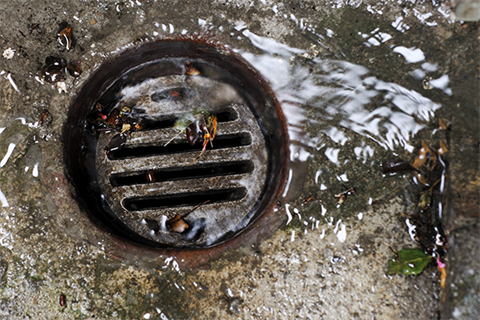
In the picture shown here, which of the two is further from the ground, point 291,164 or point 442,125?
point 442,125

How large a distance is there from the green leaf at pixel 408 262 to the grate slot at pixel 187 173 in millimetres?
899

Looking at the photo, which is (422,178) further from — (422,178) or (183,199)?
(183,199)

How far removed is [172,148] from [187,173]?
7.1 inches

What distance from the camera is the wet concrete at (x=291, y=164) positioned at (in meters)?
1.53

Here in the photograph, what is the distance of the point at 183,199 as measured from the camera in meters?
1.80

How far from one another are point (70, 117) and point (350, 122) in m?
1.56

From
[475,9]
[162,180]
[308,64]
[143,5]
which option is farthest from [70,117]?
[475,9]

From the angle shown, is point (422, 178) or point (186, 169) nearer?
point (422, 178)

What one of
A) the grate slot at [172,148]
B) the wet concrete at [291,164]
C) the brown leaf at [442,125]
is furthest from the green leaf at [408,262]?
the grate slot at [172,148]

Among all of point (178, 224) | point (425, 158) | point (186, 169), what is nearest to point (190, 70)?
point (186, 169)

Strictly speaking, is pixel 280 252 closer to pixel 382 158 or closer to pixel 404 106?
pixel 382 158

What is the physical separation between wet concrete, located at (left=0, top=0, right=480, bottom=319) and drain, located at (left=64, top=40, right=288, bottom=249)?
107 millimetres

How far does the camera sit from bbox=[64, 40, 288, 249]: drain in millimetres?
1700

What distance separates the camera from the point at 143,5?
5.41 feet
